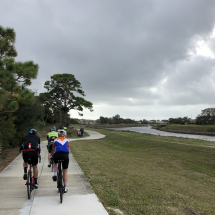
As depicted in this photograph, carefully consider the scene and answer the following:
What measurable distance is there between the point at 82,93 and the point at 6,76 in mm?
30336

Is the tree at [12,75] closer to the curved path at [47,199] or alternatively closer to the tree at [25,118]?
the curved path at [47,199]

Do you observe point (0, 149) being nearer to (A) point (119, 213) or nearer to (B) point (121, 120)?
(A) point (119, 213)

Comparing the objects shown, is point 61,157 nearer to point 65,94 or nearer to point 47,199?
point 47,199

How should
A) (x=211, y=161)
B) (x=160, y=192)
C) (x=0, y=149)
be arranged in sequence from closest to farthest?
1. (x=160, y=192)
2. (x=0, y=149)
3. (x=211, y=161)

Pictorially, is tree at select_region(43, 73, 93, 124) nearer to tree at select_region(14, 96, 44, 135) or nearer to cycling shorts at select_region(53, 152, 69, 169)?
tree at select_region(14, 96, 44, 135)

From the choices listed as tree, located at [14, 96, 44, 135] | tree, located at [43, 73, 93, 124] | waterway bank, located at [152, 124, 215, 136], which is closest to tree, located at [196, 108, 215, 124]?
waterway bank, located at [152, 124, 215, 136]

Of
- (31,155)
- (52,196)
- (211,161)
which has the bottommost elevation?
(211,161)

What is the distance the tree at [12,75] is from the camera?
9537mm

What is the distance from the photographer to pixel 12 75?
9594 mm

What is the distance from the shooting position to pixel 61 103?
39281 mm

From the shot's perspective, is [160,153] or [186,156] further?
[160,153]

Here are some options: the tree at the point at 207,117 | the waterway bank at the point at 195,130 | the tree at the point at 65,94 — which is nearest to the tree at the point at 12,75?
the tree at the point at 65,94

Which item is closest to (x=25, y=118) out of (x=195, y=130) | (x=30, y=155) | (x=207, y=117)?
(x=30, y=155)

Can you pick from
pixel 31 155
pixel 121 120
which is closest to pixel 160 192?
pixel 31 155
